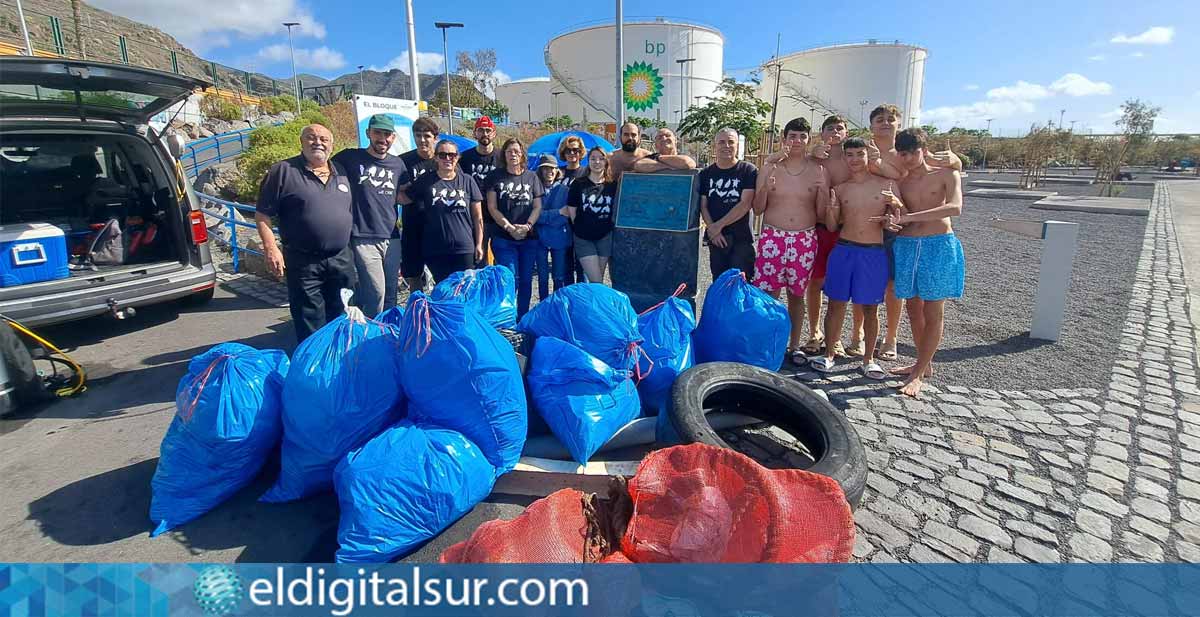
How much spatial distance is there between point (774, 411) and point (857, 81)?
2603 inches

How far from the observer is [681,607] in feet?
5.94

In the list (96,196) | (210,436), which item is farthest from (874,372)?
(96,196)

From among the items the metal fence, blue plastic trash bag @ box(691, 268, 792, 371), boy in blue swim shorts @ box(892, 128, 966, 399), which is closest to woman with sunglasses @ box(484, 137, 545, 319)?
blue plastic trash bag @ box(691, 268, 792, 371)

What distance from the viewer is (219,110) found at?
2589 centimetres

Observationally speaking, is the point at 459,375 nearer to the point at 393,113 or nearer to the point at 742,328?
the point at 742,328

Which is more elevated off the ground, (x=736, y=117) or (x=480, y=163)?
(x=736, y=117)

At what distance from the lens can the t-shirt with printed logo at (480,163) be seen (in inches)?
184

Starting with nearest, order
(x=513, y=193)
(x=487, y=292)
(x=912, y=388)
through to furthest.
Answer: (x=487, y=292), (x=912, y=388), (x=513, y=193)

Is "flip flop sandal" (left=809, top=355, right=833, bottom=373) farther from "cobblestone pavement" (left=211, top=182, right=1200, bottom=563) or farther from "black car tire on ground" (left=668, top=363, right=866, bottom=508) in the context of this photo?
"black car tire on ground" (left=668, top=363, right=866, bottom=508)

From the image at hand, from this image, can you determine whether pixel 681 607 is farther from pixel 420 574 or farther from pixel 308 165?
pixel 308 165

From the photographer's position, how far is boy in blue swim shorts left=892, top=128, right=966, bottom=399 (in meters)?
3.63

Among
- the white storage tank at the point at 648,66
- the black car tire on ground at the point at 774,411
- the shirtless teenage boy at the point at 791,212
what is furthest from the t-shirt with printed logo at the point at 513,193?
the white storage tank at the point at 648,66

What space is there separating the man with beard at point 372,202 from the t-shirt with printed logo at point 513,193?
751 mm

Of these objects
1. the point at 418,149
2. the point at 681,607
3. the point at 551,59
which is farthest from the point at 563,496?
the point at 551,59
